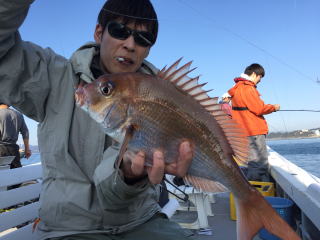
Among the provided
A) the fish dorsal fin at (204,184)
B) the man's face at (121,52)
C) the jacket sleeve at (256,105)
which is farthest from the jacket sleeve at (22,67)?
→ the jacket sleeve at (256,105)

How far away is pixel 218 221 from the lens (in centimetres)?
504

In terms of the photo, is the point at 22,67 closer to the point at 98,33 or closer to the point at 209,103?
the point at 98,33

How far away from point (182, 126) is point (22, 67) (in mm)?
1177

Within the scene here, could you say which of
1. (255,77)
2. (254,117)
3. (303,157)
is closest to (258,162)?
(254,117)

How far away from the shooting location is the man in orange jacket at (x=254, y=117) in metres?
6.76

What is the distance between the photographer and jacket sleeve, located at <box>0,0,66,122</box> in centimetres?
174

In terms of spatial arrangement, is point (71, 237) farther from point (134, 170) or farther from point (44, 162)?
point (134, 170)


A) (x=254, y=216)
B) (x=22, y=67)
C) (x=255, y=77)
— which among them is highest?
(x=255, y=77)

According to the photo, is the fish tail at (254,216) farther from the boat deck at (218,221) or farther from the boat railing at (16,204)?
the boat deck at (218,221)

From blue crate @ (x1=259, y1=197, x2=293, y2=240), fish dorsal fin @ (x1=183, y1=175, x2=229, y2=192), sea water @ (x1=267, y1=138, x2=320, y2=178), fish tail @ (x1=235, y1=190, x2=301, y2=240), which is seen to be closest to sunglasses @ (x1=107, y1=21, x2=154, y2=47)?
fish dorsal fin @ (x1=183, y1=175, x2=229, y2=192)

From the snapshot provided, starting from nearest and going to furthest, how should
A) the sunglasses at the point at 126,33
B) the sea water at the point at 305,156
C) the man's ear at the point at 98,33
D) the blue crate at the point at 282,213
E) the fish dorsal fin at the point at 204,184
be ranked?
1. the fish dorsal fin at the point at 204,184
2. the sunglasses at the point at 126,33
3. the man's ear at the point at 98,33
4. the blue crate at the point at 282,213
5. the sea water at the point at 305,156

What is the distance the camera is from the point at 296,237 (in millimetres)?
1607

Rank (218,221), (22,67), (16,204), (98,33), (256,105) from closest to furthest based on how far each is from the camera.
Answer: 1. (22,67)
2. (98,33)
3. (16,204)
4. (218,221)
5. (256,105)

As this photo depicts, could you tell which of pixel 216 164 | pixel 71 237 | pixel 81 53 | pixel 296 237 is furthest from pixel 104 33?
pixel 296 237
